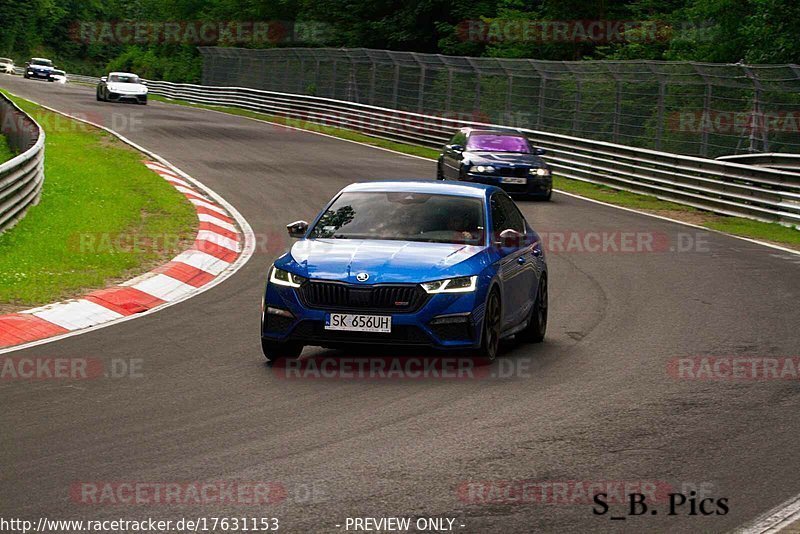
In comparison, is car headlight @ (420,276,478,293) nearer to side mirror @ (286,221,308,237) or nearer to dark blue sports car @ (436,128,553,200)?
side mirror @ (286,221,308,237)

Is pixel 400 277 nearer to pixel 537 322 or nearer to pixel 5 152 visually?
pixel 537 322

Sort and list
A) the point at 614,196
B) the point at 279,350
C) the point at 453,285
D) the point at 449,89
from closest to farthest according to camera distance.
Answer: the point at 453,285 → the point at 279,350 → the point at 614,196 → the point at 449,89

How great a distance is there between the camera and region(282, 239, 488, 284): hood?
10102 millimetres

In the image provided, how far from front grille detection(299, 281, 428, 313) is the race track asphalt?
652mm

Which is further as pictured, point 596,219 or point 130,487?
point 596,219

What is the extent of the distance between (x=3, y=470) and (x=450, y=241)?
198 inches

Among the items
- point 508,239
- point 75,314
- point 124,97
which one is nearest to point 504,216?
point 508,239

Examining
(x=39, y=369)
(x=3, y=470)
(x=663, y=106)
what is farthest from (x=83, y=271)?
(x=663, y=106)

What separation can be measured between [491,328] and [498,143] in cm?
1777

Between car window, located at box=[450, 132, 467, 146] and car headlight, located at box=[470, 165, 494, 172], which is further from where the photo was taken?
car window, located at box=[450, 132, 467, 146]

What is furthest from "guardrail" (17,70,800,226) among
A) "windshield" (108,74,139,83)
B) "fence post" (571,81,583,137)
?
"windshield" (108,74,139,83)

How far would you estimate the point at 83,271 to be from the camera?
15023mm

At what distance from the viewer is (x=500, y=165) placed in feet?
87.2

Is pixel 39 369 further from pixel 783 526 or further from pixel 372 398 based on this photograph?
pixel 783 526
